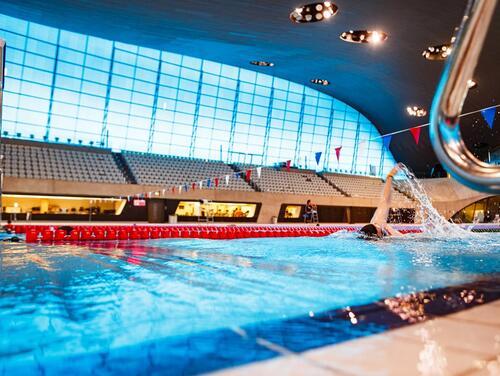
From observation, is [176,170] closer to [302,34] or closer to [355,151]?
[302,34]

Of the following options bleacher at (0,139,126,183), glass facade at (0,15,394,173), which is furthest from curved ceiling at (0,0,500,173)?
bleacher at (0,139,126,183)

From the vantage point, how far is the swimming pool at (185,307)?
9.05 feet

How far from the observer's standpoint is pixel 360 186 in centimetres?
3931

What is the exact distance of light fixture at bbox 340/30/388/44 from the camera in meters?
19.4

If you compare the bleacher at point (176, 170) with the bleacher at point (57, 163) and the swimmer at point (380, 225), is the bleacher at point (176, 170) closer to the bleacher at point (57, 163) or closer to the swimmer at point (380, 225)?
the bleacher at point (57, 163)

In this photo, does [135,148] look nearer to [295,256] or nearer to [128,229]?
[128,229]

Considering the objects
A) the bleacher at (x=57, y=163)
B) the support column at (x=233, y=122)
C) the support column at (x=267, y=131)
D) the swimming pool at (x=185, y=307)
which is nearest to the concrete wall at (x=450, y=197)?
the support column at (x=267, y=131)

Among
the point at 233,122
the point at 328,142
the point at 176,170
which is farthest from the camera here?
the point at 328,142

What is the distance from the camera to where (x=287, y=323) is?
353cm

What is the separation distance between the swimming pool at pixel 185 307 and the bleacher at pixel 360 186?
30267 millimetres

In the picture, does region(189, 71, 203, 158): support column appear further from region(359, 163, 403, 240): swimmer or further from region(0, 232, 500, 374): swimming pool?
region(0, 232, 500, 374): swimming pool

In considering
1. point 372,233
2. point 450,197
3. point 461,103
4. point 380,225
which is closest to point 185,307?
point 461,103

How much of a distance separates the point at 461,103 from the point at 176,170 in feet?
98.5

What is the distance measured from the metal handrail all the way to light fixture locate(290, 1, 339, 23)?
16.8 m
